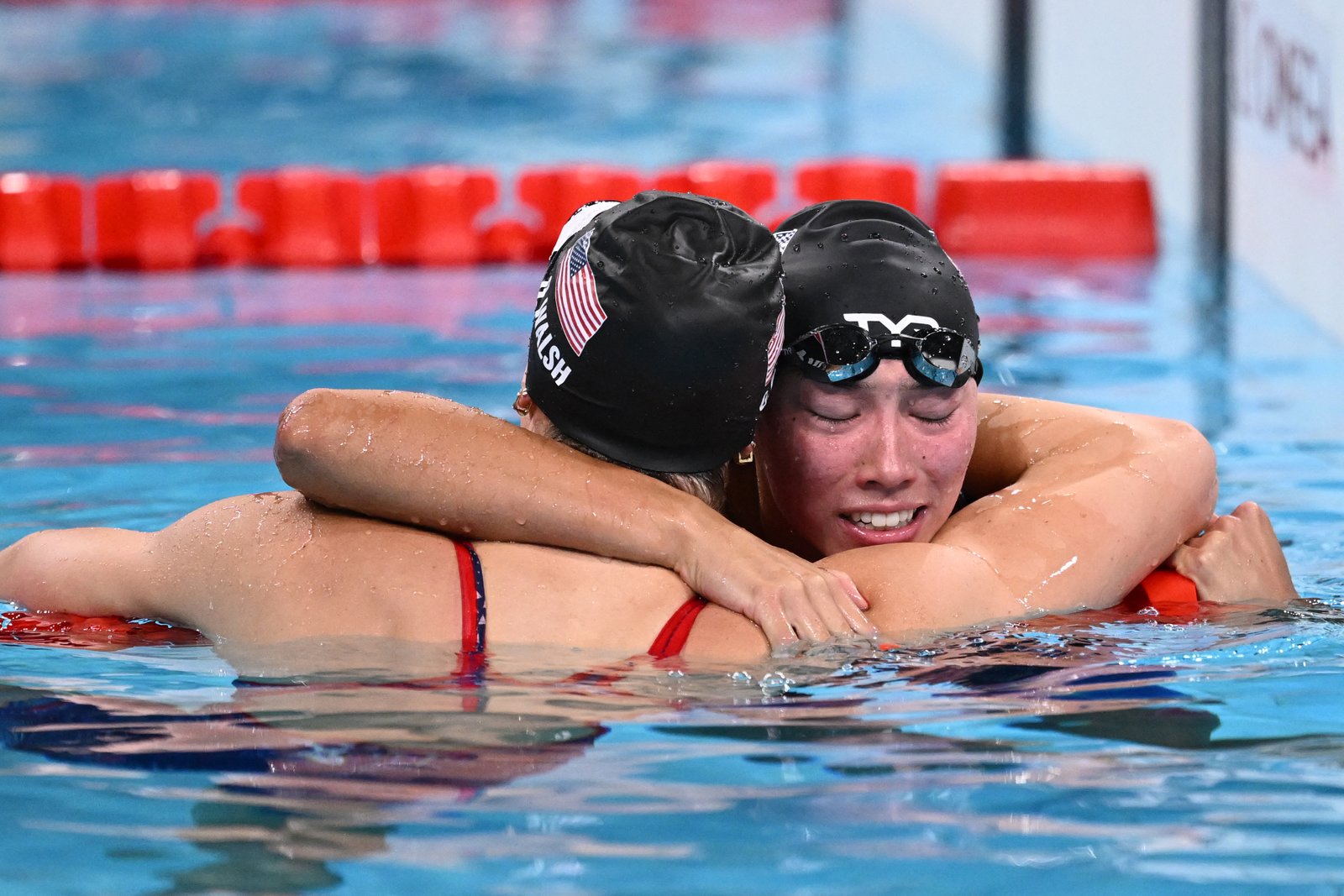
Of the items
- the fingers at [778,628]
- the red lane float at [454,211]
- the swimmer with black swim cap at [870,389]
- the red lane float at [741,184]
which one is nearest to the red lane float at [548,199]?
the red lane float at [454,211]

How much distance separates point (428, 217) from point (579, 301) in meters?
8.22

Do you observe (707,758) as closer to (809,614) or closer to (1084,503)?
(809,614)

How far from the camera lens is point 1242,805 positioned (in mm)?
3020

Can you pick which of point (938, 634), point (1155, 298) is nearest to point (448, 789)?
point (938, 634)

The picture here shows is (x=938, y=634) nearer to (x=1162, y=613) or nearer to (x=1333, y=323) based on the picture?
(x=1162, y=613)

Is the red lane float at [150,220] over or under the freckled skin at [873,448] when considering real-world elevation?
over

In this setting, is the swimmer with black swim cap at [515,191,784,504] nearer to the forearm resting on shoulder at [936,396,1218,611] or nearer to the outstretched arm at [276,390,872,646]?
the outstretched arm at [276,390,872,646]

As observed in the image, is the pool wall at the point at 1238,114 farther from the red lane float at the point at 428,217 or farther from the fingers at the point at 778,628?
the fingers at the point at 778,628

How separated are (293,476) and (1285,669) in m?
2.06

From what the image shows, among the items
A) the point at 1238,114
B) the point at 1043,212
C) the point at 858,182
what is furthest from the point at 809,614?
the point at 1043,212

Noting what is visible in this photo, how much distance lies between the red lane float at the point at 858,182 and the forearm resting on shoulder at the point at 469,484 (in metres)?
8.12

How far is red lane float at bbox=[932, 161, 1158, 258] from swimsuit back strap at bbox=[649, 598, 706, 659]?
8.06m

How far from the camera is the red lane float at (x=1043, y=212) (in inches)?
442

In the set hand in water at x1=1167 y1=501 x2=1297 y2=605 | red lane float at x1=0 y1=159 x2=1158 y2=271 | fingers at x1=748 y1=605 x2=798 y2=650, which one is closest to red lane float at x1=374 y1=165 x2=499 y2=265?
red lane float at x1=0 y1=159 x2=1158 y2=271
